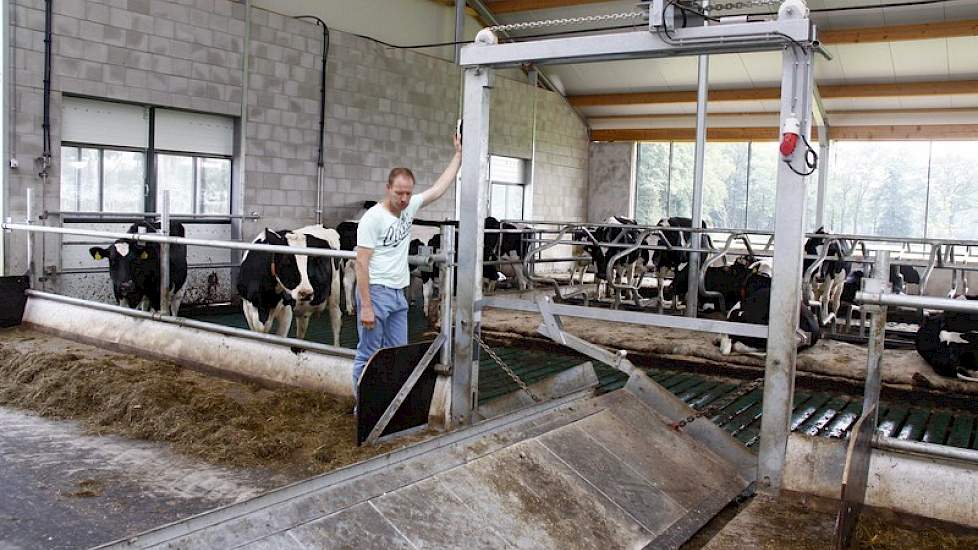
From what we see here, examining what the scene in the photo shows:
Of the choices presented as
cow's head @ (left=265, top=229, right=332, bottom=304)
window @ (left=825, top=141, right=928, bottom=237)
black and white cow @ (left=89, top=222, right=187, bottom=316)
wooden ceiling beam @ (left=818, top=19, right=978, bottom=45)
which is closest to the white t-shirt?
cow's head @ (left=265, top=229, right=332, bottom=304)

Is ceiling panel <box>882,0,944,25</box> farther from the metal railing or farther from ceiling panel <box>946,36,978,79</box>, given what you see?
the metal railing

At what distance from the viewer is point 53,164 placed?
950 cm

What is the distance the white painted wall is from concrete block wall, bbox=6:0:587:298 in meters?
0.36

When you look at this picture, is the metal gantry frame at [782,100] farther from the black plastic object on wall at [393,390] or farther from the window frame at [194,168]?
the window frame at [194,168]

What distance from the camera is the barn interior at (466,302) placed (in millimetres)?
3434

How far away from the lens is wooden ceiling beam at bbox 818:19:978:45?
502 inches

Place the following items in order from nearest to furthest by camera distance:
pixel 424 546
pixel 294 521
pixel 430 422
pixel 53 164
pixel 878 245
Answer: pixel 294 521
pixel 424 546
pixel 430 422
pixel 53 164
pixel 878 245

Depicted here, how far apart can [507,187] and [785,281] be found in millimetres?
14443

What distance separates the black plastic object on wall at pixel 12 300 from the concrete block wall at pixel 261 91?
4.25ft

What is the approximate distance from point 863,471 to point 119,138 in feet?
31.2

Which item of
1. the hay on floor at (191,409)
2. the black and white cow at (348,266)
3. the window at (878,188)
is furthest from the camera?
the window at (878,188)

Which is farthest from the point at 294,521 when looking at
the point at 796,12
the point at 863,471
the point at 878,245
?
the point at 878,245

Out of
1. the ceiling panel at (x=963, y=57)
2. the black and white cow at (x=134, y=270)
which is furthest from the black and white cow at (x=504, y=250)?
the ceiling panel at (x=963, y=57)

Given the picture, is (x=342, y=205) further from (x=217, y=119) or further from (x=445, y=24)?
(x=445, y=24)
